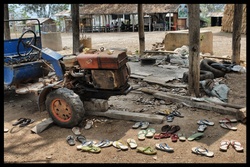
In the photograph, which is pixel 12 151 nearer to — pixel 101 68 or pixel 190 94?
pixel 101 68

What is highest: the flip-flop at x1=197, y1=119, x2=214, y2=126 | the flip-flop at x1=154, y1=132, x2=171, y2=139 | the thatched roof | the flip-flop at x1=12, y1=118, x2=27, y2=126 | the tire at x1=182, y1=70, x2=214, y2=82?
the thatched roof

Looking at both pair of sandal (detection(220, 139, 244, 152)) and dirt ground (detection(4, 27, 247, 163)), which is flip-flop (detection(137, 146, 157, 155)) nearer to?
dirt ground (detection(4, 27, 247, 163))

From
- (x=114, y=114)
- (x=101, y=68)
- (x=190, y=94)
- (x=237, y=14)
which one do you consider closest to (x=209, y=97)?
(x=190, y=94)

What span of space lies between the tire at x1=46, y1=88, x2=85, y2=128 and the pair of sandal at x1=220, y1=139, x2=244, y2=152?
204 centimetres

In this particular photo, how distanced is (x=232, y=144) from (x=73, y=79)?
260 centimetres

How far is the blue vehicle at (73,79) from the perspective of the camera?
4375 mm

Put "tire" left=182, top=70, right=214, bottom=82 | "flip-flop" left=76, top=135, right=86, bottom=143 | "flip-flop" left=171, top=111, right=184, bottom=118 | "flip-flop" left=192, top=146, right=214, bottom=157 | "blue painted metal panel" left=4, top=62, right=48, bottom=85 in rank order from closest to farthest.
A: 1. "flip-flop" left=192, top=146, right=214, bottom=157
2. "flip-flop" left=76, top=135, right=86, bottom=143
3. "flip-flop" left=171, top=111, right=184, bottom=118
4. "blue painted metal panel" left=4, top=62, right=48, bottom=85
5. "tire" left=182, top=70, right=214, bottom=82

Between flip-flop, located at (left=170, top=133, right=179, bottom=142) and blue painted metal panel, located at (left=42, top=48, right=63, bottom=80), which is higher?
blue painted metal panel, located at (left=42, top=48, right=63, bottom=80)

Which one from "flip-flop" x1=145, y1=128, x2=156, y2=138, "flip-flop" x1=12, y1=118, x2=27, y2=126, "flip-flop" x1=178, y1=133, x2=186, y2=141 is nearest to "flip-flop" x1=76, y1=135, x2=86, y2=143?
"flip-flop" x1=145, y1=128, x2=156, y2=138

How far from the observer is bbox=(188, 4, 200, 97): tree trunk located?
515 centimetres

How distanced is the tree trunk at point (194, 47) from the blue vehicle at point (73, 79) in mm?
1372

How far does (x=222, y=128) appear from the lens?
4.28m

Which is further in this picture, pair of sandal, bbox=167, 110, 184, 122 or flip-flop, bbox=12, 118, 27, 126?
pair of sandal, bbox=167, 110, 184, 122

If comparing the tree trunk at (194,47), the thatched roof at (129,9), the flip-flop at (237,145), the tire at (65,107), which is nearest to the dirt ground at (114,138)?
the flip-flop at (237,145)
